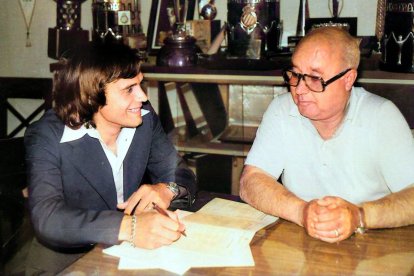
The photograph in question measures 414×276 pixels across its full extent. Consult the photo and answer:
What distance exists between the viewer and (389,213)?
4.78 ft

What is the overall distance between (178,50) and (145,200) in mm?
1347

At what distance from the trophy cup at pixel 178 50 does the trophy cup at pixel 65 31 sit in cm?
73

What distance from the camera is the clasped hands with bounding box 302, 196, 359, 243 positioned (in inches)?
53.5

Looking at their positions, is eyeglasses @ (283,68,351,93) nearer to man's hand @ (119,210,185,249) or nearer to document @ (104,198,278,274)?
document @ (104,198,278,274)

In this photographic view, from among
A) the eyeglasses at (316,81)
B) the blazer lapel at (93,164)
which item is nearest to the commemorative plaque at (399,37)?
the eyeglasses at (316,81)

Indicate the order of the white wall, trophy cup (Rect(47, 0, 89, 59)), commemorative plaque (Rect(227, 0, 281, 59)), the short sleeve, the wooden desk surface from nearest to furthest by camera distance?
the wooden desk surface → the short sleeve → commemorative plaque (Rect(227, 0, 281, 59)) → trophy cup (Rect(47, 0, 89, 59)) → the white wall

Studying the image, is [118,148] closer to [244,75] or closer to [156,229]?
[156,229]

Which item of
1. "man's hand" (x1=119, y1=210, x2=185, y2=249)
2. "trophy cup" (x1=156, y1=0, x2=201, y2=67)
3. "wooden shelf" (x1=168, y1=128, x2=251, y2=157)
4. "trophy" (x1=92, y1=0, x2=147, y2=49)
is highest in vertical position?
"trophy" (x1=92, y1=0, x2=147, y2=49)

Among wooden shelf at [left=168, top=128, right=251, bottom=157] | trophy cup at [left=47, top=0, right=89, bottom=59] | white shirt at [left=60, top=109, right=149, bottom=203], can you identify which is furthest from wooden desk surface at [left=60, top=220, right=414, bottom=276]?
trophy cup at [left=47, top=0, right=89, bottom=59]

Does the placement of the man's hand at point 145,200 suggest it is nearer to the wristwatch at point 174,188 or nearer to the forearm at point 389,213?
the wristwatch at point 174,188

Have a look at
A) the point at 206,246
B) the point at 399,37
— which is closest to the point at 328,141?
the point at 206,246

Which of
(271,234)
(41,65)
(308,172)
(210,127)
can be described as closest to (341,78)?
(308,172)

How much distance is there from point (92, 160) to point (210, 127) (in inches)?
56.9

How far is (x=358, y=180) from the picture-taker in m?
1.75
